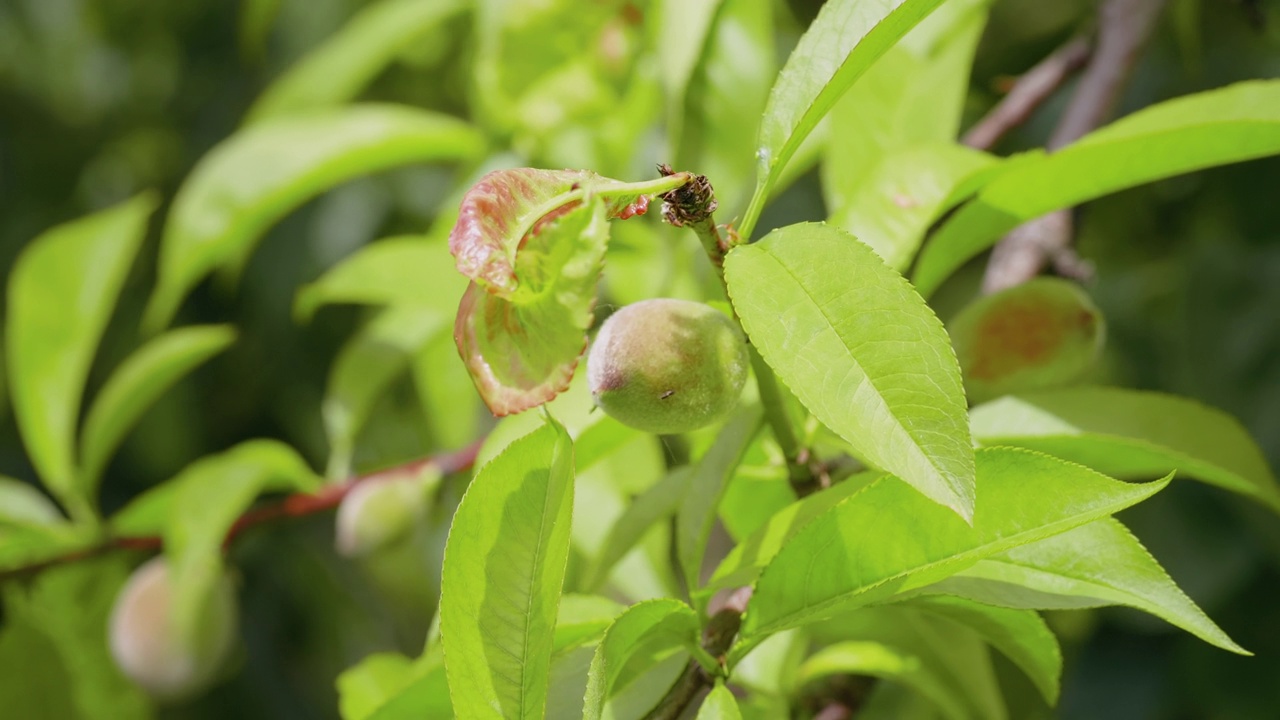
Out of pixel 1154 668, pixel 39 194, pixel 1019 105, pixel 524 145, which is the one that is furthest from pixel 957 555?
pixel 39 194

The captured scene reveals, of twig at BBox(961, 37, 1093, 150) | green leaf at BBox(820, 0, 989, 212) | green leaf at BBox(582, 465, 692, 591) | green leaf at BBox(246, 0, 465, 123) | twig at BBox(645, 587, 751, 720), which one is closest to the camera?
twig at BBox(645, 587, 751, 720)

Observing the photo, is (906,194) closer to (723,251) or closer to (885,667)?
(723,251)

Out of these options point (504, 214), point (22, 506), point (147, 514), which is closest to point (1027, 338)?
point (504, 214)

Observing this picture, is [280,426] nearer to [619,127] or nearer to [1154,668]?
[619,127]

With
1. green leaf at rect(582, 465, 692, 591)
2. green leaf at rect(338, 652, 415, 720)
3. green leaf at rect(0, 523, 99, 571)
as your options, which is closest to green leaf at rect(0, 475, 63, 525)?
green leaf at rect(0, 523, 99, 571)

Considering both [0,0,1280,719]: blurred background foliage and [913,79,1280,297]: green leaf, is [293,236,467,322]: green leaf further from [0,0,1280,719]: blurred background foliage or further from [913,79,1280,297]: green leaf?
[913,79,1280,297]: green leaf

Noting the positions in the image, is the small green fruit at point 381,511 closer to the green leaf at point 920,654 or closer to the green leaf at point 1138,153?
the green leaf at point 920,654

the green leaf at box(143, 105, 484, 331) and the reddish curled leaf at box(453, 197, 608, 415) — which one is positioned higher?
the reddish curled leaf at box(453, 197, 608, 415)
